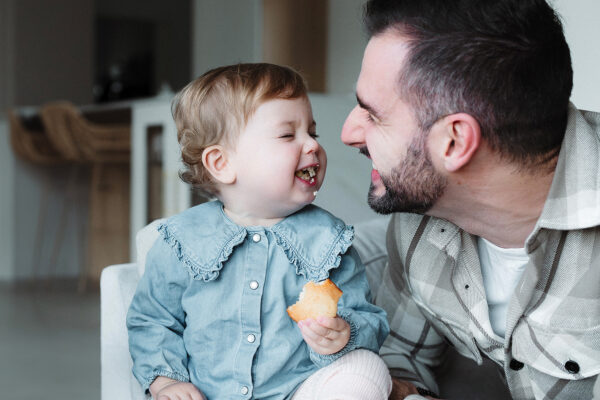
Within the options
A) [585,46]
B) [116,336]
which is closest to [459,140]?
[116,336]

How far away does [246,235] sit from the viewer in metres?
1.37

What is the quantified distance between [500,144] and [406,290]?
422 millimetres

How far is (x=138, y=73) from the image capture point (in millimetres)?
10039

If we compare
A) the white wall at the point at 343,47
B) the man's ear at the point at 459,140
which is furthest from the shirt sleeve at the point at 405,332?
the white wall at the point at 343,47

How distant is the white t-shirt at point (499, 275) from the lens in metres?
1.42

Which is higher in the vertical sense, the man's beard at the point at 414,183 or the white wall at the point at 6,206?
the man's beard at the point at 414,183

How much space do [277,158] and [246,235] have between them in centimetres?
15

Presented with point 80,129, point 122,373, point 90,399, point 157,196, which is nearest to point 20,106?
point 80,129

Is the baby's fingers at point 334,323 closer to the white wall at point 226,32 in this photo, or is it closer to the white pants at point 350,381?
the white pants at point 350,381

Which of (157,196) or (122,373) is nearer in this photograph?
(122,373)

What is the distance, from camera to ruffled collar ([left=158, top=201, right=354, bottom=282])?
135 cm

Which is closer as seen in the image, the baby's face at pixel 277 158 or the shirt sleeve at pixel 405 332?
the baby's face at pixel 277 158

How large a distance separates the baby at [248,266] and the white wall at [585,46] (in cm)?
103

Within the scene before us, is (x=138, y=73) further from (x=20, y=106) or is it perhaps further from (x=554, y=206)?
(x=554, y=206)
